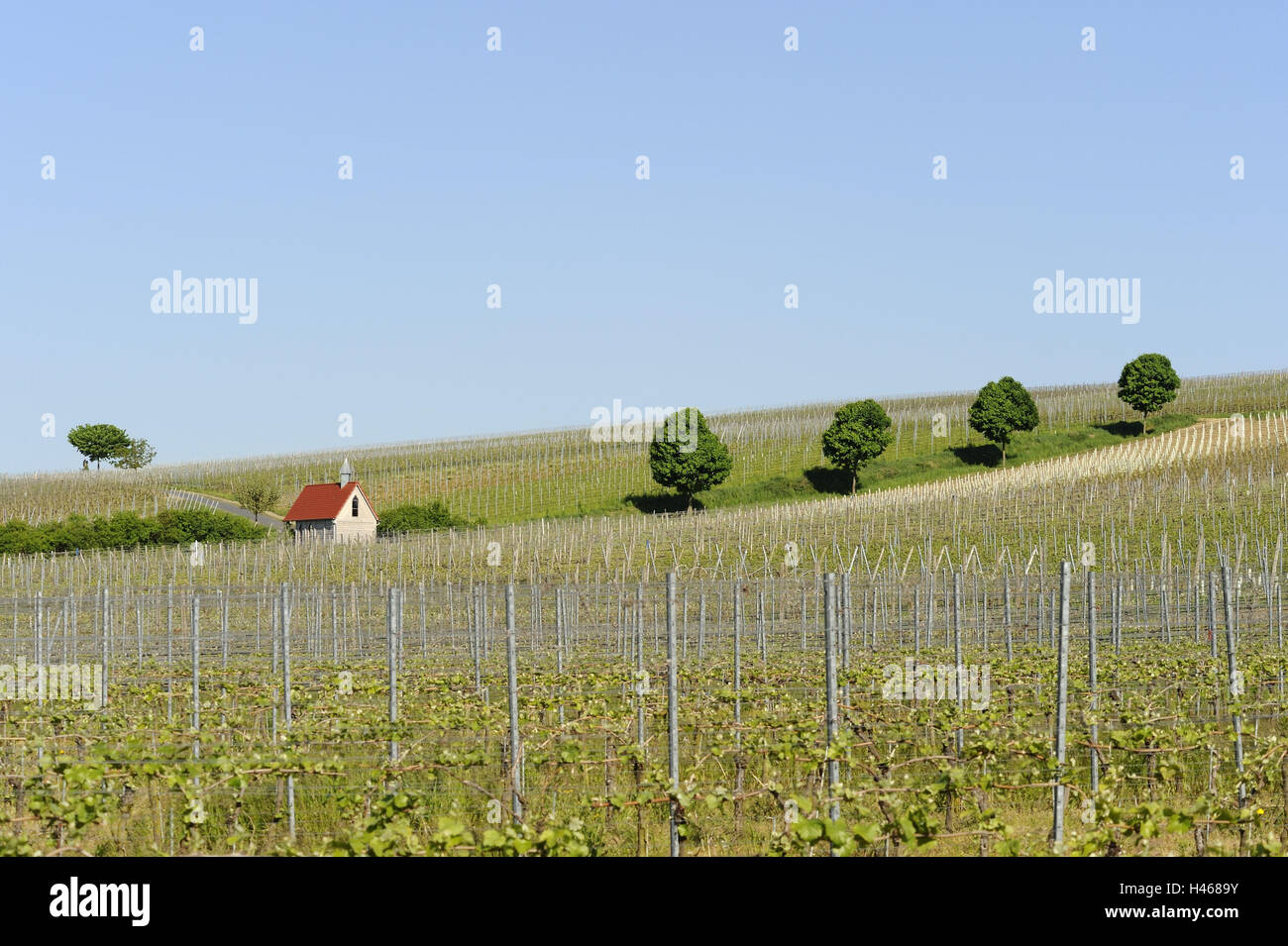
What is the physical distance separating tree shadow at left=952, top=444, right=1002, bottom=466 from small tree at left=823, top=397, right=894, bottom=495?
552cm

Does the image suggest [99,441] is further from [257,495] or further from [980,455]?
[980,455]

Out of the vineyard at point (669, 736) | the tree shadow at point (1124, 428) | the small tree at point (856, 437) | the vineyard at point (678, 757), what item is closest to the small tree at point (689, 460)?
the small tree at point (856, 437)

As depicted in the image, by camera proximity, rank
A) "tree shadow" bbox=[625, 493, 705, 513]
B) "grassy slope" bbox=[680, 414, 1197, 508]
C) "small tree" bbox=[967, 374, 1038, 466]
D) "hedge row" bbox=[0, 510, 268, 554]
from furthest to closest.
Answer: "small tree" bbox=[967, 374, 1038, 466], "grassy slope" bbox=[680, 414, 1197, 508], "tree shadow" bbox=[625, 493, 705, 513], "hedge row" bbox=[0, 510, 268, 554]

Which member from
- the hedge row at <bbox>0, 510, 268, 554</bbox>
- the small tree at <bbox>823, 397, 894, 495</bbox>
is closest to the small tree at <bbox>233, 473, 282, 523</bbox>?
the hedge row at <bbox>0, 510, 268, 554</bbox>

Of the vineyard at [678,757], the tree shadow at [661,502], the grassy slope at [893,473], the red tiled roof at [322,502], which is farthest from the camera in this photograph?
the grassy slope at [893,473]

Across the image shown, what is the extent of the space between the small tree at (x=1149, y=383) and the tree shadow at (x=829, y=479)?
19.0 meters

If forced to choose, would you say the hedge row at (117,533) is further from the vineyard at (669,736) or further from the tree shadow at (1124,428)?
the tree shadow at (1124,428)

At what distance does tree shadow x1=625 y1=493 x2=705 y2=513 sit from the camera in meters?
64.2

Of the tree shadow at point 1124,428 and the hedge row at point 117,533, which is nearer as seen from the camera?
the hedge row at point 117,533

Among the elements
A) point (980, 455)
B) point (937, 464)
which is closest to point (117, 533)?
point (937, 464)

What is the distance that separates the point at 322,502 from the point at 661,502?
18184mm

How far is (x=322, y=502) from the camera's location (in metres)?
59.2

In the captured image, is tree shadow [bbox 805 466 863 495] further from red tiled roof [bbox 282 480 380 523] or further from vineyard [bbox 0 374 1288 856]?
vineyard [bbox 0 374 1288 856]

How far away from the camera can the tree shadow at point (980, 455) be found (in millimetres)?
67812
